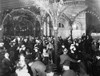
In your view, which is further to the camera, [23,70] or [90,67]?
[90,67]

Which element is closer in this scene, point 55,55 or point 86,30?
point 55,55

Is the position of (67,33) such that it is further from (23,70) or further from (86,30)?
(23,70)

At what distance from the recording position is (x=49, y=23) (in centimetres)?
3681

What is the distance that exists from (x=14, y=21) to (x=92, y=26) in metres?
19.1

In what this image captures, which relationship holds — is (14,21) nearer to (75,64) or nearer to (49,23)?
(49,23)

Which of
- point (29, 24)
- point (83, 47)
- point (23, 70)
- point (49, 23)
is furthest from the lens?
point (29, 24)

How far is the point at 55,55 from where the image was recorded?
13.0 meters

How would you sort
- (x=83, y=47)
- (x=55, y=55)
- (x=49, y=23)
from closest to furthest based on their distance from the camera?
(x=55, y=55) < (x=83, y=47) < (x=49, y=23)

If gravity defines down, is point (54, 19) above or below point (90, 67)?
above

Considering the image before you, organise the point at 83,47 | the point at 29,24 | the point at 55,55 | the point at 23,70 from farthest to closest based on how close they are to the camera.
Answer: the point at 29,24 < the point at 83,47 < the point at 55,55 < the point at 23,70

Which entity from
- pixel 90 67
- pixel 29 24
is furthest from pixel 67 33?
pixel 90 67

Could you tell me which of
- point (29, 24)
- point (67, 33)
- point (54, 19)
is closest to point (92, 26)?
point (67, 33)

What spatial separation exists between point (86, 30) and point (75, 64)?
28531mm

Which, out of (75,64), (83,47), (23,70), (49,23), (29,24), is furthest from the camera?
(29,24)
